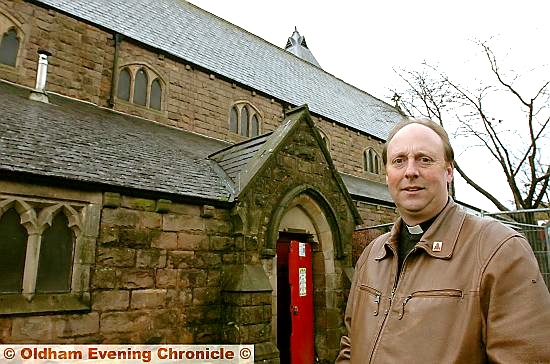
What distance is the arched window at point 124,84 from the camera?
32.6 ft

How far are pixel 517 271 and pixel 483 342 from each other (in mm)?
294

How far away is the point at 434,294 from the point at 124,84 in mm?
10293

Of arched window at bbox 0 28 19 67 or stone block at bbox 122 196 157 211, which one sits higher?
arched window at bbox 0 28 19 67

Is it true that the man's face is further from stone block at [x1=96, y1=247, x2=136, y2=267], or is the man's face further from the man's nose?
stone block at [x1=96, y1=247, x2=136, y2=267]

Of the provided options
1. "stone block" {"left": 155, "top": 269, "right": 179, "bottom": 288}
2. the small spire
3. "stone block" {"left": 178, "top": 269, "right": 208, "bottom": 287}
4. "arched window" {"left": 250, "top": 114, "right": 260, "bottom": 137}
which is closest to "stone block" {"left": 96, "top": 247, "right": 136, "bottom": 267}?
"stone block" {"left": 155, "top": 269, "right": 179, "bottom": 288}

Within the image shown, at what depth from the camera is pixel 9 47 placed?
824 centimetres

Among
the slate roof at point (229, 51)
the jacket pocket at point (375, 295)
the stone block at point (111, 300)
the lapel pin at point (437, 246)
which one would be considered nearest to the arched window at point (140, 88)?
the slate roof at point (229, 51)

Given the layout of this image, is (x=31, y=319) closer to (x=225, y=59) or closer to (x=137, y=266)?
(x=137, y=266)

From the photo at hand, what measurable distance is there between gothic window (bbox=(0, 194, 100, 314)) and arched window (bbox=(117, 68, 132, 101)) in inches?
223

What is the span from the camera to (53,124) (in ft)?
21.2

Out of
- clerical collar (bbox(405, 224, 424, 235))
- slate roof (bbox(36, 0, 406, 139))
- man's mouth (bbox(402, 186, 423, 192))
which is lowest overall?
clerical collar (bbox(405, 224, 424, 235))

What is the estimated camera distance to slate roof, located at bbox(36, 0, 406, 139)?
10930 mm

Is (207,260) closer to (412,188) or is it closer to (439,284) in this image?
(412,188)

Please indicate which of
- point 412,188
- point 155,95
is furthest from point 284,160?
point 412,188
